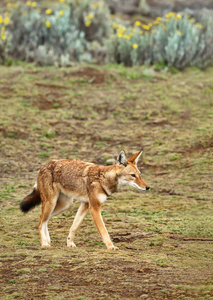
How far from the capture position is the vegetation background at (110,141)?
16.8 ft

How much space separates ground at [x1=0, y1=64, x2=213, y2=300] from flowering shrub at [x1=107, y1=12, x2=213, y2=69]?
49cm

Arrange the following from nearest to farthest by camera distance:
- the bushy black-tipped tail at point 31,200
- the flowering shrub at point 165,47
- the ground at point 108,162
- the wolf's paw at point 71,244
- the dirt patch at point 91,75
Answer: the ground at point 108,162 → the wolf's paw at point 71,244 → the bushy black-tipped tail at point 31,200 → the dirt patch at point 91,75 → the flowering shrub at point 165,47

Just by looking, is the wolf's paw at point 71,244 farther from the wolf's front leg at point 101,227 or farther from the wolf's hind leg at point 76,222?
the wolf's front leg at point 101,227

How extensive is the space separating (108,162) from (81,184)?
12.2 ft

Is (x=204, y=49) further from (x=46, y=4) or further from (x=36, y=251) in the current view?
(x=36, y=251)

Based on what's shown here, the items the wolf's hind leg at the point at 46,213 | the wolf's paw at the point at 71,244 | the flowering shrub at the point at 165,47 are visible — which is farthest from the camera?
the flowering shrub at the point at 165,47

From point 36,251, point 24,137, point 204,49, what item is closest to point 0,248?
point 36,251

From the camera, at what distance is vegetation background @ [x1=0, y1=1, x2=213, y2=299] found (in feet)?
16.8

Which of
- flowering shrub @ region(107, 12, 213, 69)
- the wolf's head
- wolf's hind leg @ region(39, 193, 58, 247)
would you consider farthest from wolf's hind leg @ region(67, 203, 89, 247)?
flowering shrub @ region(107, 12, 213, 69)

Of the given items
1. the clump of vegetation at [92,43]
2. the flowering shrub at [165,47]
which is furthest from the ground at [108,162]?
the clump of vegetation at [92,43]

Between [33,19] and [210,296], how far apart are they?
14.9m

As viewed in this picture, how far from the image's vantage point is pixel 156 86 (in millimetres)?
14984

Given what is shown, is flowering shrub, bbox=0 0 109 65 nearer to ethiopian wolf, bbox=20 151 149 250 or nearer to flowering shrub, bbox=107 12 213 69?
flowering shrub, bbox=107 12 213 69

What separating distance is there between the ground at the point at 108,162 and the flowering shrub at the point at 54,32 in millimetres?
1115
